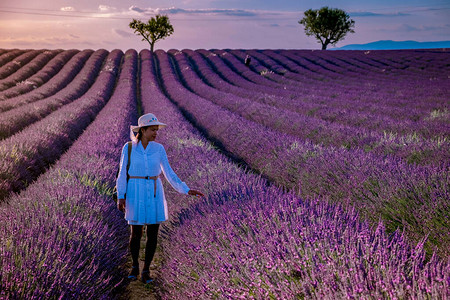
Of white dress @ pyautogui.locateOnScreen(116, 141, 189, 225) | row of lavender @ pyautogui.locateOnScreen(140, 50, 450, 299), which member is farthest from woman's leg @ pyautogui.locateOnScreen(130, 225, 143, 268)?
row of lavender @ pyautogui.locateOnScreen(140, 50, 450, 299)

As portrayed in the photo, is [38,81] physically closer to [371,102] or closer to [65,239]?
[371,102]

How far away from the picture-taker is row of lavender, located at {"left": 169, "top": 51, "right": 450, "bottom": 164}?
450 cm

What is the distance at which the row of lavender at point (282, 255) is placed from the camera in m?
1.32

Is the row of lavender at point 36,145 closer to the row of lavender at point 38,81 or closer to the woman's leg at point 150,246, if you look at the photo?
the woman's leg at point 150,246

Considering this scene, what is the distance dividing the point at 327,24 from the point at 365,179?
1846 inches

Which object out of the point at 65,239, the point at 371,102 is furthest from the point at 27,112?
the point at 371,102

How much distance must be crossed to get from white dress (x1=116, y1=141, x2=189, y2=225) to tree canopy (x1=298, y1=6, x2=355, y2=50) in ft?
156

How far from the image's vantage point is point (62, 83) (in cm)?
2036

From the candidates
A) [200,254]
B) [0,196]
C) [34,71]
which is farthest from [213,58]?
[200,254]

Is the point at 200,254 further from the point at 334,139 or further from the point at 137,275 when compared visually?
the point at 334,139

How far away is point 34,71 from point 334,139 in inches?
987

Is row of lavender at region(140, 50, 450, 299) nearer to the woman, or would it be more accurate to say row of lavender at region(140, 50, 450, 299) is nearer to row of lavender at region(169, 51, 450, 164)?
the woman

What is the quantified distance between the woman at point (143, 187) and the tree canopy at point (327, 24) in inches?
1868

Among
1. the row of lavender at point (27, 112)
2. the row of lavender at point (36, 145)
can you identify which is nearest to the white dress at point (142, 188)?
the row of lavender at point (36, 145)
